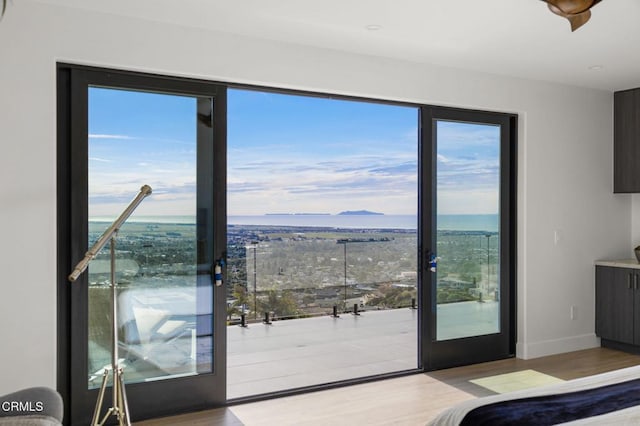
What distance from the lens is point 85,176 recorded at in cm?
352

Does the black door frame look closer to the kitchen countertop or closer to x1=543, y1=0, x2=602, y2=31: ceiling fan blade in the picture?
the kitchen countertop

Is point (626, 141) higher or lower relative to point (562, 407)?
higher

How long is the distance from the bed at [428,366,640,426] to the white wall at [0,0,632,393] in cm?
243

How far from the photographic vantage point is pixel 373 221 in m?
6.70

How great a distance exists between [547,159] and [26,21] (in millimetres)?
4409

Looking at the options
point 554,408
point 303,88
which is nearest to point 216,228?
point 303,88

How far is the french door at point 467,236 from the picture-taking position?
4.88 meters

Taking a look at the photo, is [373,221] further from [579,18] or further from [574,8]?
[574,8]

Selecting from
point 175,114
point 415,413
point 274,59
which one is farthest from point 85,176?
point 415,413

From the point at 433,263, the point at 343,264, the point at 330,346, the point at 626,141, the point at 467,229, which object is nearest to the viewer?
the point at 433,263

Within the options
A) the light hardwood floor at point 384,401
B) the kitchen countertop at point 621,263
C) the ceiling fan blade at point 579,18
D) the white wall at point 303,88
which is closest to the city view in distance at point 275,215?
the white wall at point 303,88

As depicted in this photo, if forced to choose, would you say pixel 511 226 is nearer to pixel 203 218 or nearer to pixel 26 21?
pixel 203 218

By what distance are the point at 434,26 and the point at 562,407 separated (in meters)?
2.55

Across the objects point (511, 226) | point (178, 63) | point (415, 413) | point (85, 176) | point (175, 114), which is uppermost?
point (178, 63)
